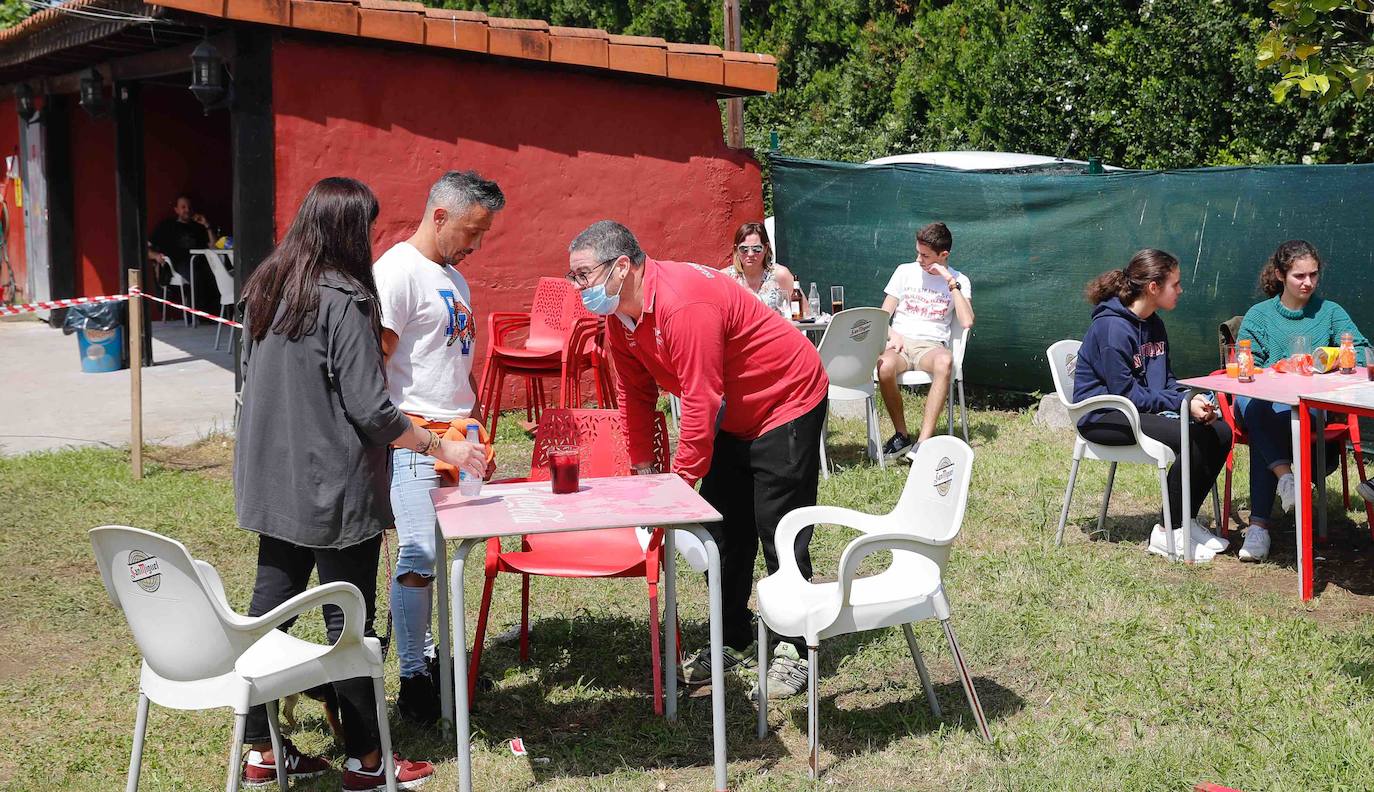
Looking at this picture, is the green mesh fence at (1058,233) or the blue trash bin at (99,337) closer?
the green mesh fence at (1058,233)

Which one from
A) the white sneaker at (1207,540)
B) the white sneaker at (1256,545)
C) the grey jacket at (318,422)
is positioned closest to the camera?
the grey jacket at (318,422)

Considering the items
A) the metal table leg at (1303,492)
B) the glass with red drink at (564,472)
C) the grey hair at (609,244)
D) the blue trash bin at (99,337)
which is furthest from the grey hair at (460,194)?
the blue trash bin at (99,337)

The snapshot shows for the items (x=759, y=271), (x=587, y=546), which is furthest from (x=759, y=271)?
(x=587, y=546)

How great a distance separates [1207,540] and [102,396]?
7572 millimetres

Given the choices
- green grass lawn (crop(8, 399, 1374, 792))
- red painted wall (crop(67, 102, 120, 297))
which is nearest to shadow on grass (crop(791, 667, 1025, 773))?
green grass lawn (crop(8, 399, 1374, 792))

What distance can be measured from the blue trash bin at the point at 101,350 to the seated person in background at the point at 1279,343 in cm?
831

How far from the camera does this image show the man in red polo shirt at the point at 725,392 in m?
3.78

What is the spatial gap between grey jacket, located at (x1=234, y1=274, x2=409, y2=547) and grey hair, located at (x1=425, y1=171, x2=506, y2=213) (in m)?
0.68

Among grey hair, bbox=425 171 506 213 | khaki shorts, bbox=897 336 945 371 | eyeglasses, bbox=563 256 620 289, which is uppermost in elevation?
grey hair, bbox=425 171 506 213

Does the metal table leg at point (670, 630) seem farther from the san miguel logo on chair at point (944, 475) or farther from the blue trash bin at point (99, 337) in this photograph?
the blue trash bin at point (99, 337)

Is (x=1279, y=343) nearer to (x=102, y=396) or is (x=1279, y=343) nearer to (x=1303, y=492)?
(x=1303, y=492)

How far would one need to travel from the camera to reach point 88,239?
1360 cm

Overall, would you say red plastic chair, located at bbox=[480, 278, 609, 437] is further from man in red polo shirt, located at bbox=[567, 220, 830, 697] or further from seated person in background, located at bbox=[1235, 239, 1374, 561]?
seated person in background, located at bbox=[1235, 239, 1374, 561]

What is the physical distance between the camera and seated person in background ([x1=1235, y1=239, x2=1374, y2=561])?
5770 millimetres
